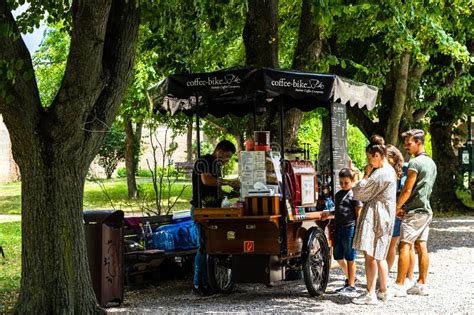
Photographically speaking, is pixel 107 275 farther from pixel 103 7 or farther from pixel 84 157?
pixel 103 7

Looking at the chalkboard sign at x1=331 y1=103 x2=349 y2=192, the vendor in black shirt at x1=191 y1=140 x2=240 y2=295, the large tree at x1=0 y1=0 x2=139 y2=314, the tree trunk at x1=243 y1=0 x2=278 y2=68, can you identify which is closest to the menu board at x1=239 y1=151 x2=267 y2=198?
the vendor in black shirt at x1=191 y1=140 x2=240 y2=295

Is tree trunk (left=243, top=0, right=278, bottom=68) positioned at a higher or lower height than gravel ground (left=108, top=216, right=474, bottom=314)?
higher

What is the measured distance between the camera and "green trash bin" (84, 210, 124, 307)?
9898mm

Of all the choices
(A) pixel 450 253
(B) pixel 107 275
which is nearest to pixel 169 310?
(B) pixel 107 275

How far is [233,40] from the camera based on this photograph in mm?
21922

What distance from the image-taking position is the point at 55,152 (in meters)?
8.65

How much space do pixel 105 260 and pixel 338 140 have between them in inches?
161

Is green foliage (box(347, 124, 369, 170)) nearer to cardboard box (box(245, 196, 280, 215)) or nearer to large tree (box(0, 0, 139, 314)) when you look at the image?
cardboard box (box(245, 196, 280, 215))

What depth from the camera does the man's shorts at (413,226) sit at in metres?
10.4

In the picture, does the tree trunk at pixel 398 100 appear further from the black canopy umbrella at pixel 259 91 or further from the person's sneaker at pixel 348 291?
the person's sneaker at pixel 348 291

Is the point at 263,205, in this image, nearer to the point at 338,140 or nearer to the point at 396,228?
the point at 396,228

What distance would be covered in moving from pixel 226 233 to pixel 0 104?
3293mm

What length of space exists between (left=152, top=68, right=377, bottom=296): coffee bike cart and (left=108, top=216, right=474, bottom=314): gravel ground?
0.31m

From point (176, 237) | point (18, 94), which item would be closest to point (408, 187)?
point (176, 237)
